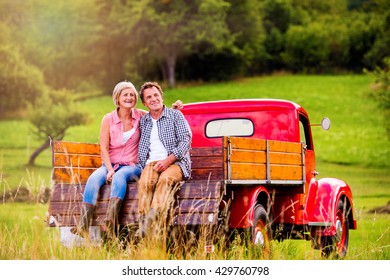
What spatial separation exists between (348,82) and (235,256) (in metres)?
21.2

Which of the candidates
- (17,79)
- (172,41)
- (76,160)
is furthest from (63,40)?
(76,160)

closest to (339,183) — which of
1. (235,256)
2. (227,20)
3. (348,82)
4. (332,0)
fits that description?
(235,256)

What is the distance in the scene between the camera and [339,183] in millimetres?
7488

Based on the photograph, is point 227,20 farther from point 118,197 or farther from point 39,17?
point 118,197

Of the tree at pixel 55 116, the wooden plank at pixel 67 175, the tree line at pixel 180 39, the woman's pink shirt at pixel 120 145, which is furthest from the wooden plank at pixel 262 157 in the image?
the tree line at pixel 180 39

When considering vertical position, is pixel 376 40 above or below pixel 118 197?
above

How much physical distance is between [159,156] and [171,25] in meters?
23.4

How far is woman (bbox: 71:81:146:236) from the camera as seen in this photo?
219 inches

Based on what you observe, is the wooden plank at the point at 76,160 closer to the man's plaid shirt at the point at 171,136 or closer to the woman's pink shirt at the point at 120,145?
the woman's pink shirt at the point at 120,145

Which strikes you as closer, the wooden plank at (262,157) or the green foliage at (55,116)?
the wooden plank at (262,157)

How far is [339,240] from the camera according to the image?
7.29 m

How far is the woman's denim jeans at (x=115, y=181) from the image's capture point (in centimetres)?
552

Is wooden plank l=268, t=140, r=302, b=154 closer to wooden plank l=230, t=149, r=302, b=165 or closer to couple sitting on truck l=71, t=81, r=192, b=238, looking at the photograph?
wooden plank l=230, t=149, r=302, b=165

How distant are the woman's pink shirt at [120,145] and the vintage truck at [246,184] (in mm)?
295
